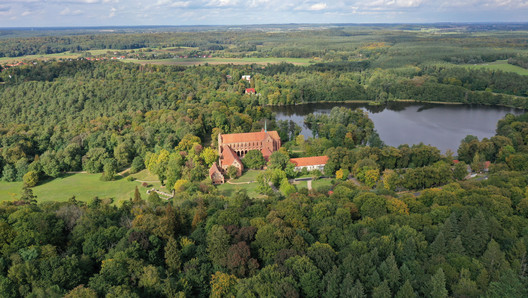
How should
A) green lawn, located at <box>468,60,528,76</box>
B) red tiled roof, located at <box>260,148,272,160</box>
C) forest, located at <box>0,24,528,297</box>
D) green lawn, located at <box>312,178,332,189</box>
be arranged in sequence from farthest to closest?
green lawn, located at <box>468,60,528,76</box> → red tiled roof, located at <box>260,148,272,160</box> → green lawn, located at <box>312,178,332,189</box> → forest, located at <box>0,24,528,297</box>

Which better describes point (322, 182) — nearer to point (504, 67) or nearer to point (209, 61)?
point (504, 67)

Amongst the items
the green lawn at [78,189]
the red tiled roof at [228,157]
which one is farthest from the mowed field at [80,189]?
the red tiled roof at [228,157]

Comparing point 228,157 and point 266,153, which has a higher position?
point 228,157

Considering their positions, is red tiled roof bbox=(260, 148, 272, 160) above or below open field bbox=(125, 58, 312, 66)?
below

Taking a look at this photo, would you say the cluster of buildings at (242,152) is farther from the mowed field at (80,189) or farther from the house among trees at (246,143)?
the mowed field at (80,189)

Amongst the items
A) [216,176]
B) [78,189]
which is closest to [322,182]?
[216,176]

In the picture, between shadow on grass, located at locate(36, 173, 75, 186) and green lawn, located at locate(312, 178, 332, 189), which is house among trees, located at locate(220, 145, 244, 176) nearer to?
green lawn, located at locate(312, 178, 332, 189)

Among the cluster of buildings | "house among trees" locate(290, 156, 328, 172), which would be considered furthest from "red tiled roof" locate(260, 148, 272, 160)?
"house among trees" locate(290, 156, 328, 172)
